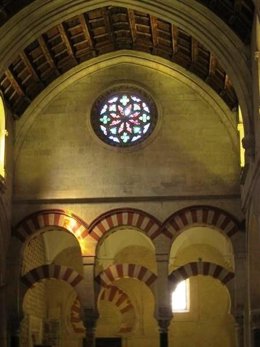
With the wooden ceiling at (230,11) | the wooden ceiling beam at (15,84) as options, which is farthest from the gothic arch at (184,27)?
the wooden ceiling beam at (15,84)

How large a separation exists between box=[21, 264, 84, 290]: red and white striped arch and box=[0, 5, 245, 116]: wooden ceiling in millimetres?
3606

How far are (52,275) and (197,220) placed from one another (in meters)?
3.45

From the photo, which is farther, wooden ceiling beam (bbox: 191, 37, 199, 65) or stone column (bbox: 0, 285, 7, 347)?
wooden ceiling beam (bbox: 191, 37, 199, 65)

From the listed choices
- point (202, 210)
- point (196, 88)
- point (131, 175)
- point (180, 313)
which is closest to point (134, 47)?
point (196, 88)

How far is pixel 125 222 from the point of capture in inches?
639

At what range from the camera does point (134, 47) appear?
17141 mm

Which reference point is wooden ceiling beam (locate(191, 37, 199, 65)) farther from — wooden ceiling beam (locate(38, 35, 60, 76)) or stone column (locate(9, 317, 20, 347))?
stone column (locate(9, 317, 20, 347))

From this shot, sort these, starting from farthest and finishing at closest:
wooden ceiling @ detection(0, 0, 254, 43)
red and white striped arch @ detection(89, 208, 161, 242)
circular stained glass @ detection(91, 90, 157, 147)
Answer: circular stained glass @ detection(91, 90, 157, 147), red and white striped arch @ detection(89, 208, 161, 242), wooden ceiling @ detection(0, 0, 254, 43)

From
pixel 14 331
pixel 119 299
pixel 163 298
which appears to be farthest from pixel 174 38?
pixel 119 299

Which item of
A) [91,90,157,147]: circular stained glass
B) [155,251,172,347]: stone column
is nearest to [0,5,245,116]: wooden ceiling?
[91,90,157,147]: circular stained glass

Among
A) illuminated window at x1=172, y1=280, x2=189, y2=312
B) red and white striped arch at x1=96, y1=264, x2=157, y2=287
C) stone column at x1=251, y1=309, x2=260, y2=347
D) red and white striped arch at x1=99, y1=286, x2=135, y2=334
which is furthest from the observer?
illuminated window at x1=172, y1=280, x2=189, y2=312

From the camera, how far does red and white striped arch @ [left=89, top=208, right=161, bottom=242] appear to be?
16138 mm

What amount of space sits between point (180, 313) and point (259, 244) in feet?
19.0

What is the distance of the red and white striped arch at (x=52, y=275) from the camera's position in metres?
16.2
